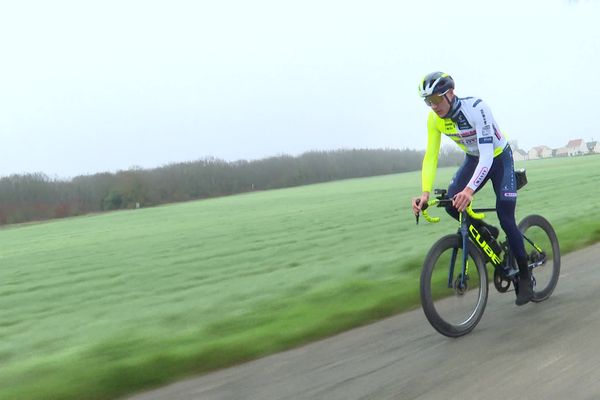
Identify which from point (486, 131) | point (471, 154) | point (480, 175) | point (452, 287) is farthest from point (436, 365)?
point (471, 154)

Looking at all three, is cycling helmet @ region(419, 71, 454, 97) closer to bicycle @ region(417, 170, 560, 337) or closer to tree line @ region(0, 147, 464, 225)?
bicycle @ region(417, 170, 560, 337)

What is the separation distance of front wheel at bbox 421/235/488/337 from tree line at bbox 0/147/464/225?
51.8 meters

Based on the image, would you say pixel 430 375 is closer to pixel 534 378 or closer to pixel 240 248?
pixel 534 378

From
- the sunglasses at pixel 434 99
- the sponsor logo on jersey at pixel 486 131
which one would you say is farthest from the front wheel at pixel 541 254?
the sunglasses at pixel 434 99

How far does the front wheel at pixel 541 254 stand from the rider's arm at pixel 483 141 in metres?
1.22

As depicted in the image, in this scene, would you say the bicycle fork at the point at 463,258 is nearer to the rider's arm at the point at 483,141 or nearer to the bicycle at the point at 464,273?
Result: the bicycle at the point at 464,273

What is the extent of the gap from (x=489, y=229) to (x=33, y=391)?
12.7ft

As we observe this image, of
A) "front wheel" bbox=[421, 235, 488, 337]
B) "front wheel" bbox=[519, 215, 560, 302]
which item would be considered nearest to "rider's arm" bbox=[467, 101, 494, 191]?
"front wheel" bbox=[421, 235, 488, 337]

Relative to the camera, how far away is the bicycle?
475 centimetres

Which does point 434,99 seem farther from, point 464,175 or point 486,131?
point 464,175

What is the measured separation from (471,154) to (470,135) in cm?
36

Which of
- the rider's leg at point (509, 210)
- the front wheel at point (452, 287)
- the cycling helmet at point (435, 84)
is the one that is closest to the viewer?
the front wheel at point (452, 287)

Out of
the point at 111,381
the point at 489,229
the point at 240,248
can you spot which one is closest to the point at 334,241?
the point at 240,248

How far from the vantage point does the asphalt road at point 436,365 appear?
3.67 m
